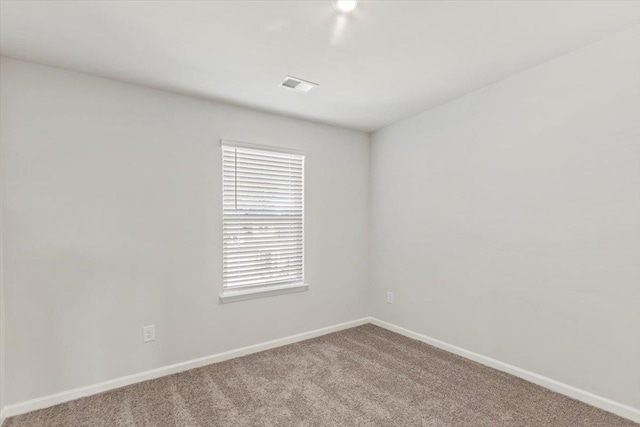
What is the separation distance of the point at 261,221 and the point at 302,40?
1.78 meters

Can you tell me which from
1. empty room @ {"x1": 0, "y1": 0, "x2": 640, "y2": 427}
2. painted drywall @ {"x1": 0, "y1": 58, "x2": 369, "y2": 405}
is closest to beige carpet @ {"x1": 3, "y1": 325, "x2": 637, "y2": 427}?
empty room @ {"x1": 0, "y1": 0, "x2": 640, "y2": 427}

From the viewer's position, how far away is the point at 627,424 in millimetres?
1960

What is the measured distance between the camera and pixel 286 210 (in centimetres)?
343

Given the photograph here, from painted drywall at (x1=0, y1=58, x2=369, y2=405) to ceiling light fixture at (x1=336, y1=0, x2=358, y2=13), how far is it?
164cm

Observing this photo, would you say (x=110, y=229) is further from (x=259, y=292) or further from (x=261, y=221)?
(x=259, y=292)

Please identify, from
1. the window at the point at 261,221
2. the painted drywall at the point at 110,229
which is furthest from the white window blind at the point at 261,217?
the painted drywall at the point at 110,229

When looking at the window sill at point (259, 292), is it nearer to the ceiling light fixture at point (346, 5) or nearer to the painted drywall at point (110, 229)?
the painted drywall at point (110, 229)

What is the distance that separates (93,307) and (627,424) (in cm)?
373

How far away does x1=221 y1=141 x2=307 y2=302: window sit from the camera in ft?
10.1

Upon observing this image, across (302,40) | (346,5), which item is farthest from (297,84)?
(346,5)

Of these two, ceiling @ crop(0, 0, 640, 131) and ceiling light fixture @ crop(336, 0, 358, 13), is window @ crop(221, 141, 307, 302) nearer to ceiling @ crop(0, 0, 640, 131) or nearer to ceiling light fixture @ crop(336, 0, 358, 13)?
ceiling @ crop(0, 0, 640, 131)

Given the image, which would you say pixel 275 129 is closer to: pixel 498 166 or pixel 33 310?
pixel 498 166

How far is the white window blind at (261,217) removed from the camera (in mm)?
3068

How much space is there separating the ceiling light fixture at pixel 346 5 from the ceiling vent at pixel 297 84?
86cm
